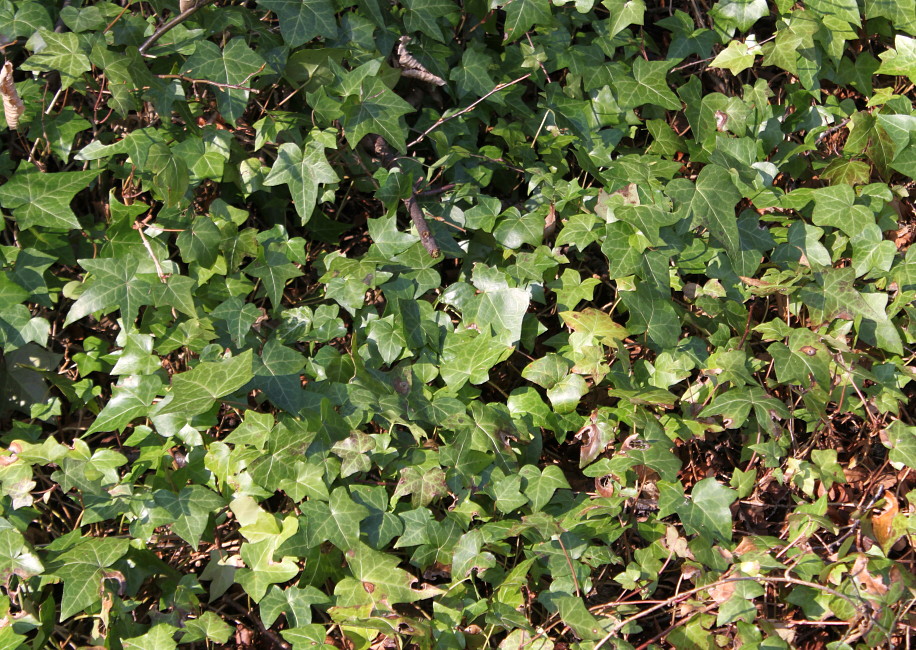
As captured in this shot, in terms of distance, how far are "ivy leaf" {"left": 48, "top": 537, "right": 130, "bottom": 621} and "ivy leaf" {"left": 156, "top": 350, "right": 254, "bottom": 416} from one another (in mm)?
267

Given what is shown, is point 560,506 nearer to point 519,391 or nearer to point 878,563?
point 519,391

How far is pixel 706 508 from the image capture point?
1.62 m

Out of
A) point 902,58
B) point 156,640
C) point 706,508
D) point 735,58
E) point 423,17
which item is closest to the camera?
point 156,640

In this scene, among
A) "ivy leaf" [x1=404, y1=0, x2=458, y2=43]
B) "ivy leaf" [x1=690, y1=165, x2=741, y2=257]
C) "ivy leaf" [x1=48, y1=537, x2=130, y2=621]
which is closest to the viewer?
"ivy leaf" [x1=48, y1=537, x2=130, y2=621]

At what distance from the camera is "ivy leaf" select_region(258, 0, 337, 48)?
1.70 metres

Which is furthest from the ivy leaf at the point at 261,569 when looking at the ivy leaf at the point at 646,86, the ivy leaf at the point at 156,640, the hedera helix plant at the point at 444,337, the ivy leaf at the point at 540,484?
the ivy leaf at the point at 646,86

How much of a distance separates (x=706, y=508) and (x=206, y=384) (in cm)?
104

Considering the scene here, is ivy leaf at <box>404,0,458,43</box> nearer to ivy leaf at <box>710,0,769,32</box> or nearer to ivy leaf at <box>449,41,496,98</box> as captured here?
ivy leaf at <box>449,41,496,98</box>

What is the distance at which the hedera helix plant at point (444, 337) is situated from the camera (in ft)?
4.98

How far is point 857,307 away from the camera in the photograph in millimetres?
1780

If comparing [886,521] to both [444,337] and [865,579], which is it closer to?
[865,579]

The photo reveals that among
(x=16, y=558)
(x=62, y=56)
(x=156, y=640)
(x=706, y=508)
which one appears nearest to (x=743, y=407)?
(x=706, y=508)

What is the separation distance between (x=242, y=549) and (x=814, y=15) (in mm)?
1877

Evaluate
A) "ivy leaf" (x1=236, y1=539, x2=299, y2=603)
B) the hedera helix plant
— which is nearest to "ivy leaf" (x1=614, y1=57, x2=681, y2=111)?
the hedera helix plant
